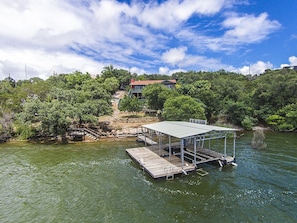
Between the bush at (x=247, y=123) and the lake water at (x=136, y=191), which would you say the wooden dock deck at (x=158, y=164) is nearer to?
the lake water at (x=136, y=191)

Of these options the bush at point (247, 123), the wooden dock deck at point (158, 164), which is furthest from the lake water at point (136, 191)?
the bush at point (247, 123)

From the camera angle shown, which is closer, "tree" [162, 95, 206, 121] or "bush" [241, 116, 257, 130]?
"tree" [162, 95, 206, 121]

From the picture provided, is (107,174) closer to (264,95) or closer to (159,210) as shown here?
(159,210)

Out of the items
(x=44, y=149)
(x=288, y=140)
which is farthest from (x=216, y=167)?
(x=44, y=149)

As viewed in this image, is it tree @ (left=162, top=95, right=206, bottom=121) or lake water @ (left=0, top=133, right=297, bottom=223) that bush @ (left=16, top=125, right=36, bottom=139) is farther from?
tree @ (left=162, top=95, right=206, bottom=121)

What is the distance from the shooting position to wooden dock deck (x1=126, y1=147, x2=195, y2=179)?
48.9 feet

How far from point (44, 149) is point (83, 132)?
6103 mm

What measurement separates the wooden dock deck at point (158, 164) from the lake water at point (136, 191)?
56cm

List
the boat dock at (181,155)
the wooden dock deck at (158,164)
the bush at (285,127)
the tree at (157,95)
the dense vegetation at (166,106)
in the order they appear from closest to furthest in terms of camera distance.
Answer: the wooden dock deck at (158,164) < the boat dock at (181,155) < the dense vegetation at (166,106) < the bush at (285,127) < the tree at (157,95)

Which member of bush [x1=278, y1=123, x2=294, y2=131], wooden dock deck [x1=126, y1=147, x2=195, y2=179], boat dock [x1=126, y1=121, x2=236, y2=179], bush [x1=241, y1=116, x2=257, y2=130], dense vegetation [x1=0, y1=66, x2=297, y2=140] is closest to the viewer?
wooden dock deck [x1=126, y1=147, x2=195, y2=179]

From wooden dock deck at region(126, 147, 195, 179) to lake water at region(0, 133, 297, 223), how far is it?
0.56 meters

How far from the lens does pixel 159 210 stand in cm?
1084

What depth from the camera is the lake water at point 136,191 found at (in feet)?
34.4

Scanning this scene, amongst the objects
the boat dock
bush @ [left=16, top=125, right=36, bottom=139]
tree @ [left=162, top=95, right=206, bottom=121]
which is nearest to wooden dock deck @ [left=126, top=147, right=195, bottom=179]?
the boat dock
